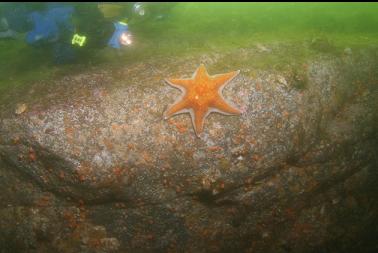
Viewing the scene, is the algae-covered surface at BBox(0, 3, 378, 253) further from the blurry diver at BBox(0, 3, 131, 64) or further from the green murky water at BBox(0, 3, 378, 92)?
the blurry diver at BBox(0, 3, 131, 64)

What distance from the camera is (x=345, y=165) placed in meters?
5.87

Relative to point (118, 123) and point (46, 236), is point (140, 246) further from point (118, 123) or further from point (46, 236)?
point (118, 123)

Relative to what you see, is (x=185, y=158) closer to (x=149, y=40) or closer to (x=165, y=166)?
(x=165, y=166)

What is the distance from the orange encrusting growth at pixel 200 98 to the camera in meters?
4.86

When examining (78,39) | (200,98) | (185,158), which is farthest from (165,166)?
(78,39)

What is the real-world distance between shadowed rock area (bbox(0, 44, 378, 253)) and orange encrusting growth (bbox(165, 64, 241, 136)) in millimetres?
287

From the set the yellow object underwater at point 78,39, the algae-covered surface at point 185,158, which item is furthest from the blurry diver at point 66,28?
the algae-covered surface at point 185,158

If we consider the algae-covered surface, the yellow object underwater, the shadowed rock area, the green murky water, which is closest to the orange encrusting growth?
the algae-covered surface

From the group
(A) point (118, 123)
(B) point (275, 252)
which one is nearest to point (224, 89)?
(A) point (118, 123)

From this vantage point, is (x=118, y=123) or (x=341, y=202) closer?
(x=118, y=123)

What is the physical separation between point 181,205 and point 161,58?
3.33 metres

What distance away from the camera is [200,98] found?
483 cm

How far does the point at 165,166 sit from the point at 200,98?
56.7 inches

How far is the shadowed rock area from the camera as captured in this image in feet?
16.2
